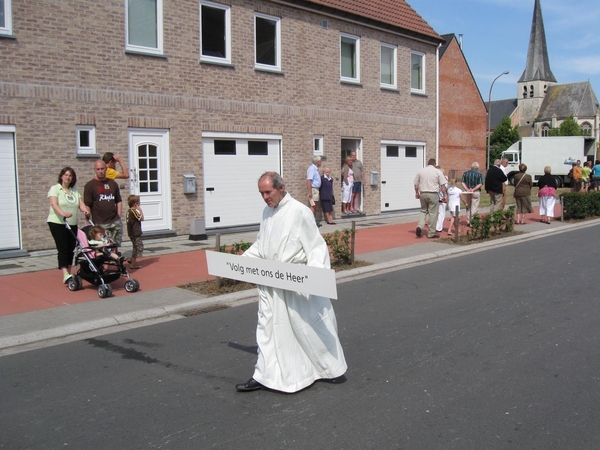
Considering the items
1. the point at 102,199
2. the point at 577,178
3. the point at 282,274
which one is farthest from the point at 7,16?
the point at 577,178

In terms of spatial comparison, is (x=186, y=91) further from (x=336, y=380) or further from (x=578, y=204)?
(x=578, y=204)

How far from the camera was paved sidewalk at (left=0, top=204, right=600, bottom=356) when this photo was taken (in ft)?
24.1

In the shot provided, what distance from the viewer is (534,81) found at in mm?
107000

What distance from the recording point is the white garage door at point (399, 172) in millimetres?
20672

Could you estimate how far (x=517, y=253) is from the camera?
1285 centimetres

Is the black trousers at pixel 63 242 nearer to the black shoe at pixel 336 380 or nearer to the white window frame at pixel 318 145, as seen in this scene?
the black shoe at pixel 336 380

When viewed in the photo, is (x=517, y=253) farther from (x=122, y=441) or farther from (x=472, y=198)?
(x=122, y=441)

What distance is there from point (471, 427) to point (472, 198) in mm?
12909

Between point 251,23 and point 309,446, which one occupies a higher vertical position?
point 251,23

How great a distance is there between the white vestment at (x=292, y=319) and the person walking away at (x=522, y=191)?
14.1 metres

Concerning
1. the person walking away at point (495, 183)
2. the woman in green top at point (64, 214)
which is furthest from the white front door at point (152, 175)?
the person walking away at point (495, 183)

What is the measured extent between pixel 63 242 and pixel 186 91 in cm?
630

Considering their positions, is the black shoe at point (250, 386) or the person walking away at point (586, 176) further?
the person walking away at point (586, 176)

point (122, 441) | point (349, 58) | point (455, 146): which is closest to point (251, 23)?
point (349, 58)
